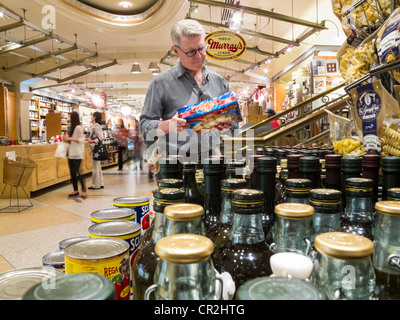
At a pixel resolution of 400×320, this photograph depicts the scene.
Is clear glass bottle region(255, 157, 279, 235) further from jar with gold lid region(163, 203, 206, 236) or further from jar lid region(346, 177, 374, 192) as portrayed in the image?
jar with gold lid region(163, 203, 206, 236)

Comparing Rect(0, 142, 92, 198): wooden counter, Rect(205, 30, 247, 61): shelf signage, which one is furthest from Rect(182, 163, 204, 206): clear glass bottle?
Rect(0, 142, 92, 198): wooden counter

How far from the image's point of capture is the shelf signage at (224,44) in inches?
237

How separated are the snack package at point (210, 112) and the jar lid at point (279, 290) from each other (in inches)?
50.7

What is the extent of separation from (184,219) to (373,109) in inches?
38.3

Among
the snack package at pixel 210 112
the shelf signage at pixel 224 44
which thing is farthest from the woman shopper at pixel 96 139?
the snack package at pixel 210 112

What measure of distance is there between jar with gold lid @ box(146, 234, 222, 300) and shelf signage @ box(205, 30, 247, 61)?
5.99m

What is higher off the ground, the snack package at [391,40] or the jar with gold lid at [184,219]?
the snack package at [391,40]

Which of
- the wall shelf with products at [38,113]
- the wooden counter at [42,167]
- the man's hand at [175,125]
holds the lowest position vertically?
the wooden counter at [42,167]

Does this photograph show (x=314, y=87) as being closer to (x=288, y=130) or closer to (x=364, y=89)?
(x=288, y=130)

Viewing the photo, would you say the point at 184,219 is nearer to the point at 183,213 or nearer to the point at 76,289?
the point at 183,213

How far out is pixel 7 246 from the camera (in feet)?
11.2

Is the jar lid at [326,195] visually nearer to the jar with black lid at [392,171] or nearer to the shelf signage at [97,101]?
the jar with black lid at [392,171]
